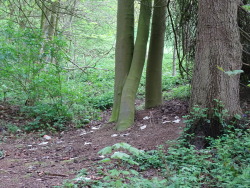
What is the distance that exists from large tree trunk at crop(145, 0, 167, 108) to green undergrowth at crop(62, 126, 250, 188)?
3.43 metres

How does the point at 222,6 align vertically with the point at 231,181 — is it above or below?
above

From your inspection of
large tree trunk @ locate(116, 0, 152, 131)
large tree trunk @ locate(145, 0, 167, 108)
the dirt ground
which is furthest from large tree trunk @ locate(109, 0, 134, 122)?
the dirt ground

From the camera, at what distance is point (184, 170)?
3.56 meters

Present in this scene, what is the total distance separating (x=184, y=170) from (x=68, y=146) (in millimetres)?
3322

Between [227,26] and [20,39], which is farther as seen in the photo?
[20,39]

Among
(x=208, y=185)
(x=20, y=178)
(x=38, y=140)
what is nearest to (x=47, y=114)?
(x=38, y=140)

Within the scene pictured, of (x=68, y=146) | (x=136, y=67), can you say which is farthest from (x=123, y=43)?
A: (x=68, y=146)

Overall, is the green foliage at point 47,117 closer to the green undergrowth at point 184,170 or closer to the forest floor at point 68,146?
the forest floor at point 68,146

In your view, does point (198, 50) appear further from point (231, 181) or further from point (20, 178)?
point (20, 178)

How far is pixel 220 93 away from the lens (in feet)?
15.3

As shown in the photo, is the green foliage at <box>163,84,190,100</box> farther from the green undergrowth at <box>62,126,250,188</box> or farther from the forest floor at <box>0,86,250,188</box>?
the green undergrowth at <box>62,126,250,188</box>

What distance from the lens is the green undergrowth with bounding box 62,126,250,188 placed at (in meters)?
3.04

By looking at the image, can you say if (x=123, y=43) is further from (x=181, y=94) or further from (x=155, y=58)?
(x=181, y=94)

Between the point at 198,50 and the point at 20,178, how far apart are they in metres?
3.41
